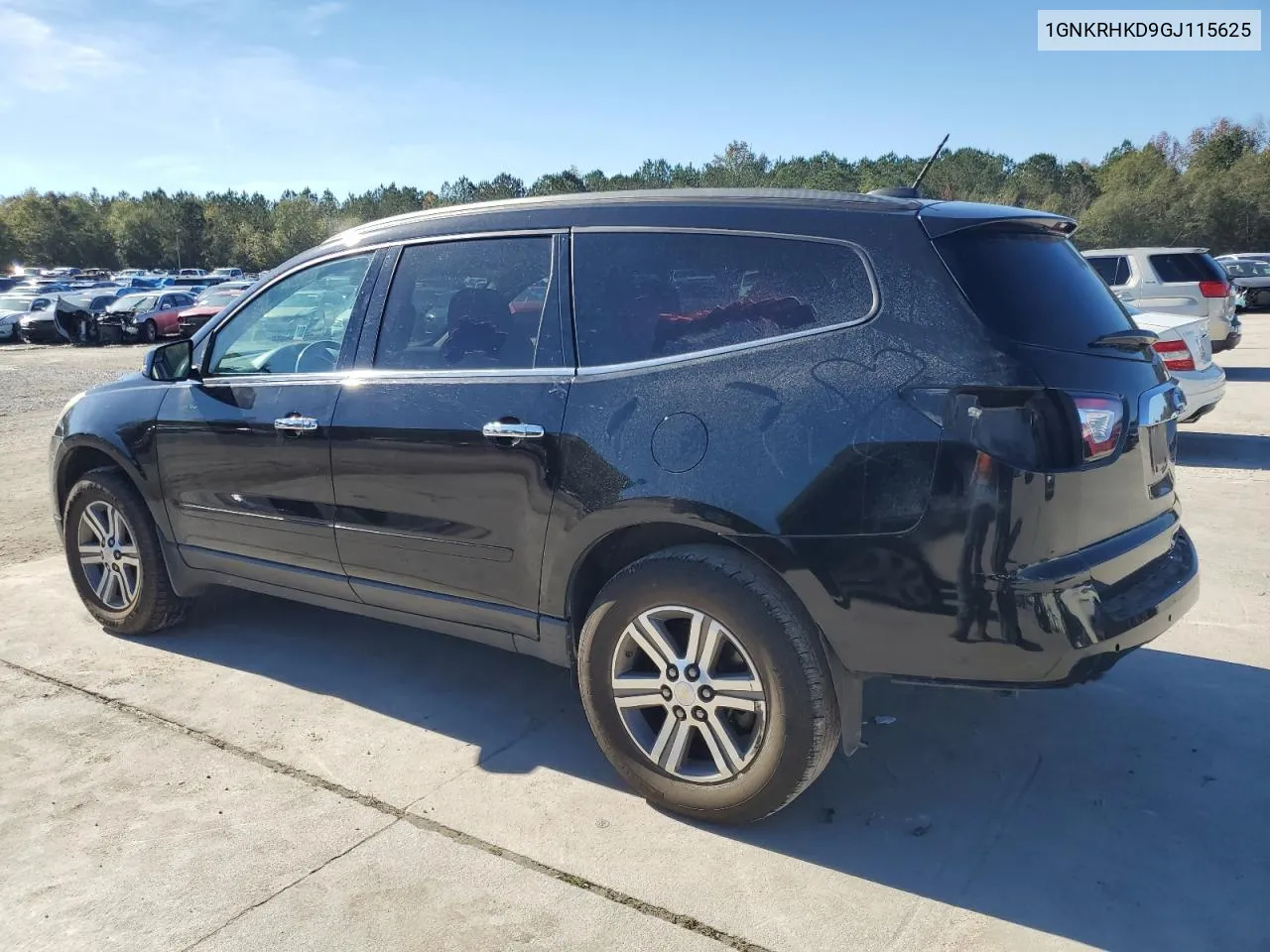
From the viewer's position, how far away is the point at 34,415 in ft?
45.4

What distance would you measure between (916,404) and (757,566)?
66 cm

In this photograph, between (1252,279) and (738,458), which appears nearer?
(738,458)

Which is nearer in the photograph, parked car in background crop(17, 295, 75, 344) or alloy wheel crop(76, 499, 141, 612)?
alloy wheel crop(76, 499, 141, 612)

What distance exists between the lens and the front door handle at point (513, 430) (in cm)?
324

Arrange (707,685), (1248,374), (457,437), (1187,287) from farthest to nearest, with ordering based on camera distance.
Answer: (1248,374) < (1187,287) < (457,437) < (707,685)

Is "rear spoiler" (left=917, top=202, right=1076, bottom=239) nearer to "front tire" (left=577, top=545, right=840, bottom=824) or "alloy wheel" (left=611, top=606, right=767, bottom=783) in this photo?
"front tire" (left=577, top=545, right=840, bottom=824)

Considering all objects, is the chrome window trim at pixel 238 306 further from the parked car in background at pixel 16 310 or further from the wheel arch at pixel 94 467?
the parked car in background at pixel 16 310

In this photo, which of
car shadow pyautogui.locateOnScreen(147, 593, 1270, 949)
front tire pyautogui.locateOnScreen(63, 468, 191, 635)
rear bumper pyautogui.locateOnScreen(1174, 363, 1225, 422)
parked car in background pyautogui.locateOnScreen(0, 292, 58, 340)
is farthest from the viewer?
parked car in background pyautogui.locateOnScreen(0, 292, 58, 340)

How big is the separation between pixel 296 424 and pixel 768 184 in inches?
2758

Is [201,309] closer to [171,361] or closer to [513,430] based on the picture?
[171,361]

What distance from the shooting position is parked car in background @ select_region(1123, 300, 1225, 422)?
836cm

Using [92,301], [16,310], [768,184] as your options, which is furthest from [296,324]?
[768,184]

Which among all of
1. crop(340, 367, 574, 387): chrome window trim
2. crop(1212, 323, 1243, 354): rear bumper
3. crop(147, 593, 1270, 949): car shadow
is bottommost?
crop(147, 593, 1270, 949): car shadow

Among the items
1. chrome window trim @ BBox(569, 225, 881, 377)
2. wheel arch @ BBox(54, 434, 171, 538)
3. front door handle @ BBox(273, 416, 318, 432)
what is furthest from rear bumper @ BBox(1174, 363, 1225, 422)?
wheel arch @ BBox(54, 434, 171, 538)
